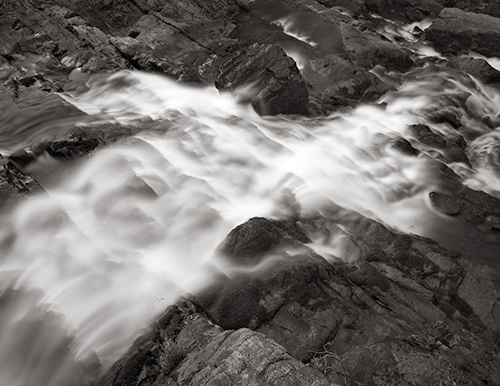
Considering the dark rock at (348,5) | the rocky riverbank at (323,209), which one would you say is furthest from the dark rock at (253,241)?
the dark rock at (348,5)

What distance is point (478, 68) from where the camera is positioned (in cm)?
1769

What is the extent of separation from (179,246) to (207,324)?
8.65ft

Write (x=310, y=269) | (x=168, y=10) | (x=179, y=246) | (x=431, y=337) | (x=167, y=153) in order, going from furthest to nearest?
(x=168, y=10), (x=167, y=153), (x=179, y=246), (x=310, y=269), (x=431, y=337)

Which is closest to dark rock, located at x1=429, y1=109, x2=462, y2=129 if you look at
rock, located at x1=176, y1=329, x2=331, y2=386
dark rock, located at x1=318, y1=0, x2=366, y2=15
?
dark rock, located at x1=318, y1=0, x2=366, y2=15

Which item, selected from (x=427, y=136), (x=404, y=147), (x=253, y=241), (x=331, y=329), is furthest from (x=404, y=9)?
(x=331, y=329)

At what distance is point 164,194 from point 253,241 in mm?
3053

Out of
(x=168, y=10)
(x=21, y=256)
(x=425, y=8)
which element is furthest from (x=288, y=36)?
(x=21, y=256)

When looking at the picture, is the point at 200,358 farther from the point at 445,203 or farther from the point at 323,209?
the point at 445,203

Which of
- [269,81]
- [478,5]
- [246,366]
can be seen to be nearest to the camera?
[246,366]

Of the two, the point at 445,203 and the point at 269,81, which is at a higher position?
the point at 269,81

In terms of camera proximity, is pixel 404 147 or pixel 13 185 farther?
pixel 404 147

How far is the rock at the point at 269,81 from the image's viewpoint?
13.3 metres

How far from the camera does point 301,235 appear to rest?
8750 millimetres

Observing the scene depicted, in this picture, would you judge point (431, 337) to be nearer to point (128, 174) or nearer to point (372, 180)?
point (372, 180)
